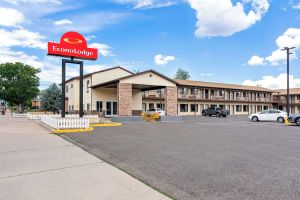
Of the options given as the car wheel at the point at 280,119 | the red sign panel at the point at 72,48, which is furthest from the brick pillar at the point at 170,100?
the red sign panel at the point at 72,48

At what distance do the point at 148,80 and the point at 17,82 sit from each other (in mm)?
35568

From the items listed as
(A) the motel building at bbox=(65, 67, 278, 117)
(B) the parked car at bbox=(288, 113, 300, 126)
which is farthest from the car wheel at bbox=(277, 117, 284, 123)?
(A) the motel building at bbox=(65, 67, 278, 117)

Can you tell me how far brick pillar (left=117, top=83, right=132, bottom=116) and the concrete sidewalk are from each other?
19951 mm

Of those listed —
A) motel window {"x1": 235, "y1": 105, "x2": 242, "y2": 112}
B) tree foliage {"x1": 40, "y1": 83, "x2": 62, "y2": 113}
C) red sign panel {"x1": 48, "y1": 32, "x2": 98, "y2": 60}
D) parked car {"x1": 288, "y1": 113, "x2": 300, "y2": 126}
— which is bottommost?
parked car {"x1": 288, "y1": 113, "x2": 300, "y2": 126}

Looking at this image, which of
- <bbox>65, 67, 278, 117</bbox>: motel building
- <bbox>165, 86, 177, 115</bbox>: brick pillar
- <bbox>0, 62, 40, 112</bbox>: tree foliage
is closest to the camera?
<bbox>65, 67, 278, 117</bbox>: motel building

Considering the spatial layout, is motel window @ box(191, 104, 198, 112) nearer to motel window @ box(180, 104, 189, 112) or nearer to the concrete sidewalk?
motel window @ box(180, 104, 189, 112)

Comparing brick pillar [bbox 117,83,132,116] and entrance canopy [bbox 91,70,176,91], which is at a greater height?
entrance canopy [bbox 91,70,176,91]

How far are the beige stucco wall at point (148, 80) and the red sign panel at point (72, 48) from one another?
10.7 meters

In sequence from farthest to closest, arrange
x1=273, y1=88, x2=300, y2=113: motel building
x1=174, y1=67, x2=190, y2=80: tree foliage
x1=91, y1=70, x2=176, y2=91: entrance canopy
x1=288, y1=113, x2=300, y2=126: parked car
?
1. x1=174, y1=67, x2=190, y2=80: tree foliage
2. x1=273, y1=88, x2=300, y2=113: motel building
3. x1=91, y1=70, x2=176, y2=91: entrance canopy
4. x1=288, y1=113, x2=300, y2=126: parked car

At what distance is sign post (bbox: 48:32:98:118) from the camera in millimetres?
16608

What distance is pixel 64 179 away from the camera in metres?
5.54

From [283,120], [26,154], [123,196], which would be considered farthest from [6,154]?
[283,120]

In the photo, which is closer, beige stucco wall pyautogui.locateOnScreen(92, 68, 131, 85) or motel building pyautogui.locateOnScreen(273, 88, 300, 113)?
beige stucco wall pyautogui.locateOnScreen(92, 68, 131, 85)

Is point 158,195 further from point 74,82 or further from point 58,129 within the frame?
point 74,82
